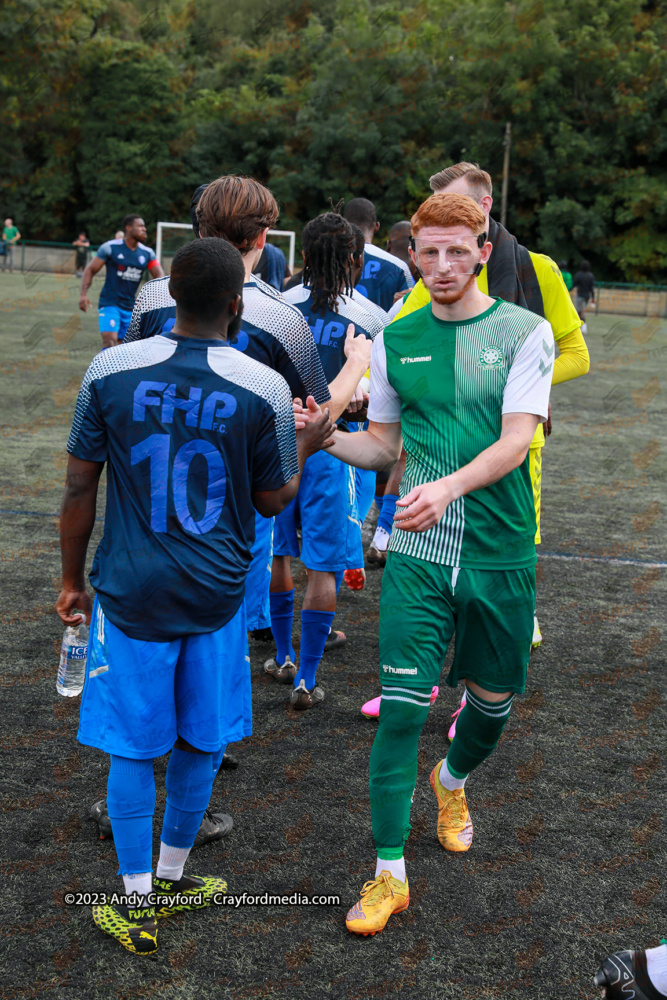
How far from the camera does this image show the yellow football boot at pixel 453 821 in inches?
131

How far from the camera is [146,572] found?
8.22 ft

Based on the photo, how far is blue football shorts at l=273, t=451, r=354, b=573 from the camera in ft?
14.2

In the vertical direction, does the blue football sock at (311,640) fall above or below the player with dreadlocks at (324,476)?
below

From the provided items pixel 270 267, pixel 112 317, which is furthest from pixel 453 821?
pixel 112 317

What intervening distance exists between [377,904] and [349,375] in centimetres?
174

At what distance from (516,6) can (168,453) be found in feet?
172

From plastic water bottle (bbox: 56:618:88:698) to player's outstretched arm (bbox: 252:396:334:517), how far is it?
1.18m

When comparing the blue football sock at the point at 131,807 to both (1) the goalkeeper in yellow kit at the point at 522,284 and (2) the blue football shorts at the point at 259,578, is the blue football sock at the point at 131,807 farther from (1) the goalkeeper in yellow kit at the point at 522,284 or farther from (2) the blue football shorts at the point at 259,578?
(1) the goalkeeper in yellow kit at the point at 522,284

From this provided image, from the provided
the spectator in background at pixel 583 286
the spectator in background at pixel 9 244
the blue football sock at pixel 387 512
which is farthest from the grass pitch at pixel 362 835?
the spectator in background at pixel 9 244

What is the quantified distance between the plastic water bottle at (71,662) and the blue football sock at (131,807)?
0.98 metres

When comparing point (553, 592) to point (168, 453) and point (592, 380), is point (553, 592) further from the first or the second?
point (592, 380)

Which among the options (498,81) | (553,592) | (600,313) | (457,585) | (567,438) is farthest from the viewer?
(498,81)

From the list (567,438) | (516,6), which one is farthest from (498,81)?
(567,438)

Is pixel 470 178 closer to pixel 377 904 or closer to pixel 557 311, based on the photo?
pixel 557 311
